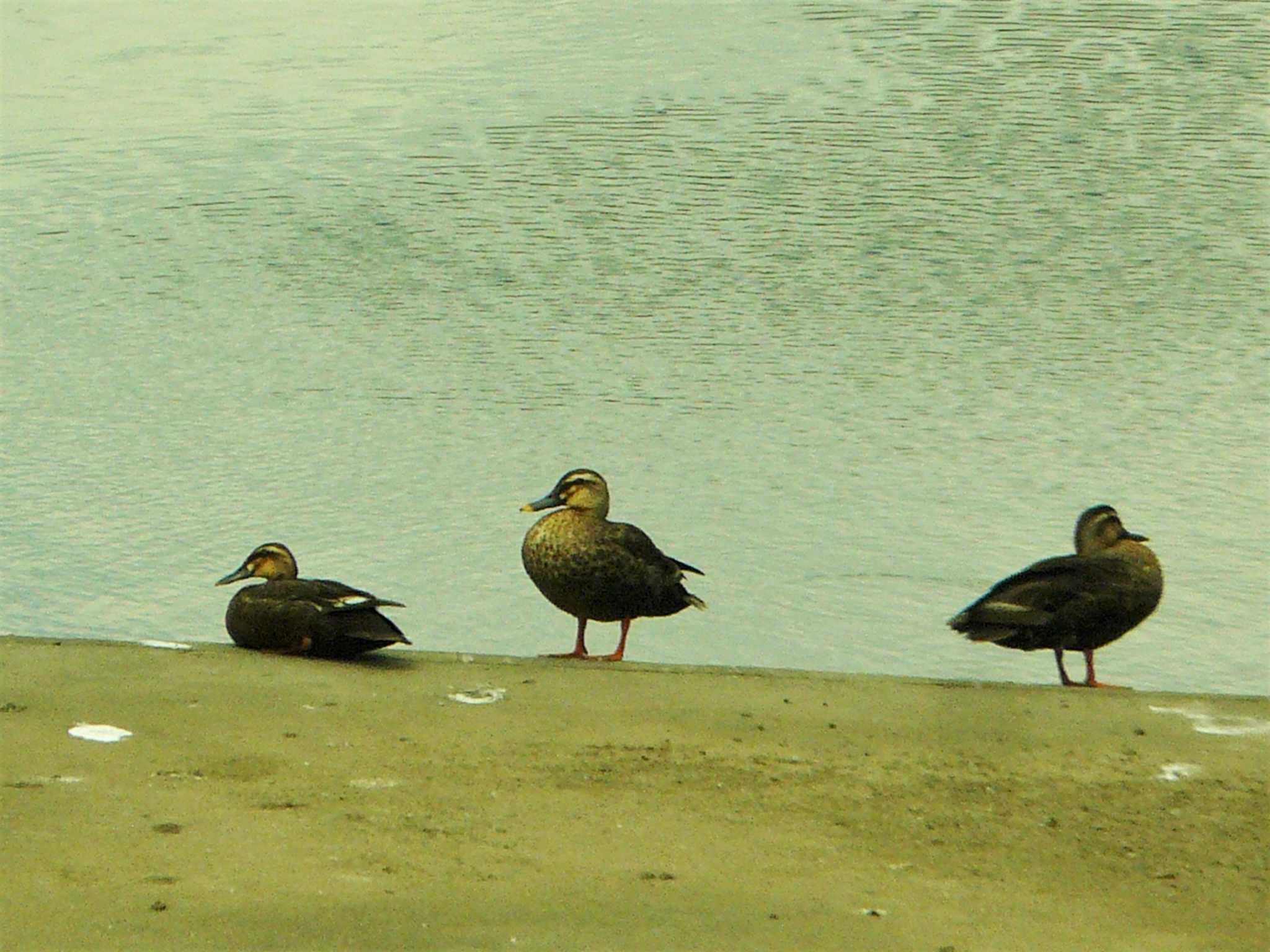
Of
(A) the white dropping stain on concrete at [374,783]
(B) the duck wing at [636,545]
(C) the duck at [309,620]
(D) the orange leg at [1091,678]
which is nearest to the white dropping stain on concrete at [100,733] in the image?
(A) the white dropping stain on concrete at [374,783]

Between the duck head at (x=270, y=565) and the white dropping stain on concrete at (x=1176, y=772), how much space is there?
11.8 ft

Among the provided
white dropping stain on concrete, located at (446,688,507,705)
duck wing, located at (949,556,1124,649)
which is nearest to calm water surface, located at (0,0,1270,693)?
duck wing, located at (949,556,1124,649)

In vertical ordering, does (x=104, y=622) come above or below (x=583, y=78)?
below

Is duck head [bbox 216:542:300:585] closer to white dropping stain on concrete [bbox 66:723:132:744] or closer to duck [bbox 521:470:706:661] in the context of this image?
duck [bbox 521:470:706:661]

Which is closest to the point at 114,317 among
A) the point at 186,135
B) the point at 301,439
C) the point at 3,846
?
the point at 301,439

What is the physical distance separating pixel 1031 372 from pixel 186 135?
10668mm

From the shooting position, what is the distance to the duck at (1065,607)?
739cm

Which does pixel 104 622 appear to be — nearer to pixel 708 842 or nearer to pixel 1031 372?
pixel 708 842

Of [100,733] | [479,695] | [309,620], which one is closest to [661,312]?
[309,620]

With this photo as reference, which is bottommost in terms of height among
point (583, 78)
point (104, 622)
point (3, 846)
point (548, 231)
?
point (104, 622)

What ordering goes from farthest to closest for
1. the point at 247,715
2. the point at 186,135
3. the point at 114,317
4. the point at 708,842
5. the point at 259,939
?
the point at 186,135, the point at 114,317, the point at 247,715, the point at 708,842, the point at 259,939

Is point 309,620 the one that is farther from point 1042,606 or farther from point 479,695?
point 1042,606

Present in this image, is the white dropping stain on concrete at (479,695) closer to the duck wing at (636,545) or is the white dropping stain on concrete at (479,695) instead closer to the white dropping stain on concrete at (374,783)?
the white dropping stain on concrete at (374,783)

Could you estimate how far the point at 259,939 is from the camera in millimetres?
3855
